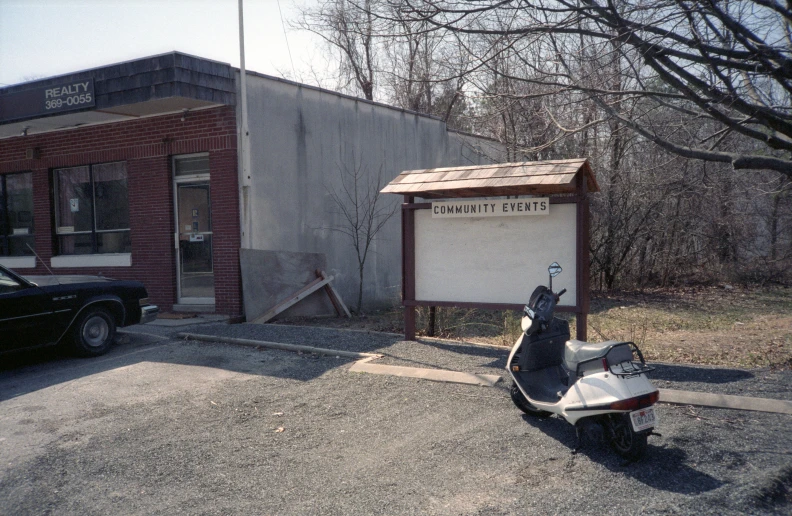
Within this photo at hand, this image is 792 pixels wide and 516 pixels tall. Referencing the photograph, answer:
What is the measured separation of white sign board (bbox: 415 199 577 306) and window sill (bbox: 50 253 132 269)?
22.7 feet

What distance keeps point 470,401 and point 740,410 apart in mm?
2458

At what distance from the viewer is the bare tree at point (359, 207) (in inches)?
562

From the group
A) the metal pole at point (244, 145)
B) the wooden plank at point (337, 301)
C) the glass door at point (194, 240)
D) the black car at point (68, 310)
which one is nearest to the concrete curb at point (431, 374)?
the black car at point (68, 310)

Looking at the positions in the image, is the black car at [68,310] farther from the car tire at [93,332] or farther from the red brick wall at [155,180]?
the red brick wall at [155,180]

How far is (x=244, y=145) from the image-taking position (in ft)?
37.6

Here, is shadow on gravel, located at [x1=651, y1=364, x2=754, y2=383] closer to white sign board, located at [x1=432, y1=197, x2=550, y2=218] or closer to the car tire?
white sign board, located at [x1=432, y1=197, x2=550, y2=218]

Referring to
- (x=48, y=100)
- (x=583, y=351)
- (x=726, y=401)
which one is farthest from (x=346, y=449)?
(x=48, y=100)

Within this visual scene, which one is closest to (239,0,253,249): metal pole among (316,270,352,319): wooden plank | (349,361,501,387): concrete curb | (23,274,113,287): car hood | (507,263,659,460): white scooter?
(316,270,352,319): wooden plank

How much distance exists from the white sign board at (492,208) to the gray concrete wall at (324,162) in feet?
14.3

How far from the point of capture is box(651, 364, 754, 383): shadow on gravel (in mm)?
6969

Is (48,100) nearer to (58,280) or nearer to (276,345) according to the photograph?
(58,280)

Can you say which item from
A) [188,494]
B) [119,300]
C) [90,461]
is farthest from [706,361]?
[119,300]

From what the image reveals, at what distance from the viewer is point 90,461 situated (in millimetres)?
5188

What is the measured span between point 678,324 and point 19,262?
14.3 m
